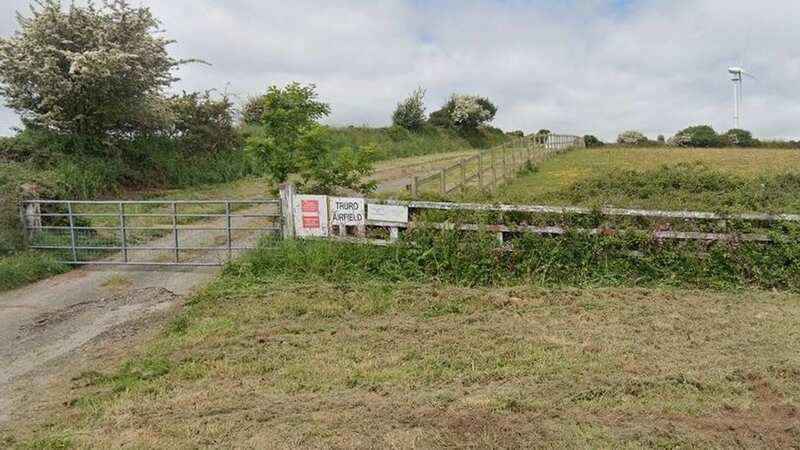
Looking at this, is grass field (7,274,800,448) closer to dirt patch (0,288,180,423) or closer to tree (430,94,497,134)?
dirt patch (0,288,180,423)

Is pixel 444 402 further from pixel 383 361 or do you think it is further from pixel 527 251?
pixel 527 251

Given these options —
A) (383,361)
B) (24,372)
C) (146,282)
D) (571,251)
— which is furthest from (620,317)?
(146,282)

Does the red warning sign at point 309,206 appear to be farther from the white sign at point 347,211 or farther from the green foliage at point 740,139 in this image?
the green foliage at point 740,139

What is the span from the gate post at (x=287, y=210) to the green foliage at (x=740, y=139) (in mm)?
39881

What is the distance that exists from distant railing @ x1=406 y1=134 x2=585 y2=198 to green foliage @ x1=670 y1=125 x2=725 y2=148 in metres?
16.1

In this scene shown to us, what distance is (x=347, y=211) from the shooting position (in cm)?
904

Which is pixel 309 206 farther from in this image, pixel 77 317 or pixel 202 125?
pixel 202 125

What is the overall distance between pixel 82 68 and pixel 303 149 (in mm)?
6861

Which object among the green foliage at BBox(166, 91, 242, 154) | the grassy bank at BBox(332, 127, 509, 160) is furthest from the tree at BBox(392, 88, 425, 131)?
the green foliage at BBox(166, 91, 242, 154)

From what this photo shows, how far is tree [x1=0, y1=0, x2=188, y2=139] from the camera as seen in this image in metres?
13.7

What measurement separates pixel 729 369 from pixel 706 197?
807 cm

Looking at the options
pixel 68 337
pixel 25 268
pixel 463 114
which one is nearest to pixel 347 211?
pixel 68 337

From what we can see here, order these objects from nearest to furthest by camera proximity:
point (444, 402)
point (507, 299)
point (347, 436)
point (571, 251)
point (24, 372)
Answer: point (347, 436)
point (444, 402)
point (24, 372)
point (507, 299)
point (571, 251)

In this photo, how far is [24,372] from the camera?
18.5ft
